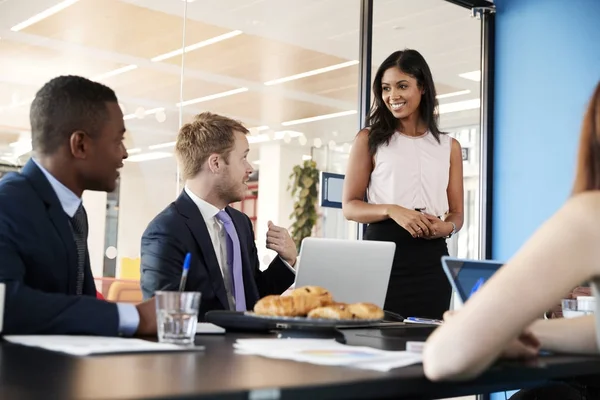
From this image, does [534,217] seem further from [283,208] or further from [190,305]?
[190,305]

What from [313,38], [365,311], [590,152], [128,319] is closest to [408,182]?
[313,38]

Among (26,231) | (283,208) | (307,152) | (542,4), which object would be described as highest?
(542,4)

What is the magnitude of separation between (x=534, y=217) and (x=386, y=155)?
80.8 inches

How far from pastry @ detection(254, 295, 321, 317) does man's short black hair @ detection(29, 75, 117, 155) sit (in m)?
0.59

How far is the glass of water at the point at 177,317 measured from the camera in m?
1.42

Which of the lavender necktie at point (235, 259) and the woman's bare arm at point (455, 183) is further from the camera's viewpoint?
the woman's bare arm at point (455, 183)

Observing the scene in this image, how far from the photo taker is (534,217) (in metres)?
5.11

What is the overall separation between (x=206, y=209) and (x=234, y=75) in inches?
74.4

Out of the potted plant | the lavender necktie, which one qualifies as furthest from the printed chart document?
the potted plant

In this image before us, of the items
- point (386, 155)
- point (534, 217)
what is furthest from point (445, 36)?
point (386, 155)

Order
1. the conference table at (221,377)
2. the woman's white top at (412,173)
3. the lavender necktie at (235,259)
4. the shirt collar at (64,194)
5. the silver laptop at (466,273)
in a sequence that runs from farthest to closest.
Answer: the woman's white top at (412,173)
the lavender necktie at (235,259)
the silver laptop at (466,273)
the shirt collar at (64,194)
the conference table at (221,377)

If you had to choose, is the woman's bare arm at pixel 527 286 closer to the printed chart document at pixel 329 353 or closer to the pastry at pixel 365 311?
the printed chart document at pixel 329 353

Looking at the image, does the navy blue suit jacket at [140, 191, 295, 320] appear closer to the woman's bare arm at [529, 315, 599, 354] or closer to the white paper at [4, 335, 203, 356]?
the white paper at [4, 335, 203, 356]

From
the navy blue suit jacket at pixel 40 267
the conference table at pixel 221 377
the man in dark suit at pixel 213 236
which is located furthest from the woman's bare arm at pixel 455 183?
the conference table at pixel 221 377
